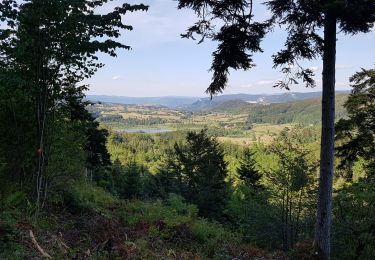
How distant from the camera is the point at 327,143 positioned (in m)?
8.27

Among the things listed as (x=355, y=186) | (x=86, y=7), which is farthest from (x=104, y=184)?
(x=86, y=7)

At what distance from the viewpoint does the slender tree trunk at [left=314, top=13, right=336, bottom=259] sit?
805 centimetres

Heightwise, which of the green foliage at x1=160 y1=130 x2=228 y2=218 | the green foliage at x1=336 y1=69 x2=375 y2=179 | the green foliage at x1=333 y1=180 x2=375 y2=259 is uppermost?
the green foliage at x1=336 y1=69 x2=375 y2=179

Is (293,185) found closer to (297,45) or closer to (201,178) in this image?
(297,45)

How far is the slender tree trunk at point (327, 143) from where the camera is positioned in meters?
8.05

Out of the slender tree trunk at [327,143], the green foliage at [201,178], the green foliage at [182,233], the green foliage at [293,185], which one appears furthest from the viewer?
the green foliage at [201,178]

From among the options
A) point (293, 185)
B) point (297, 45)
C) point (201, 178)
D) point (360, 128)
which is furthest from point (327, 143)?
point (201, 178)

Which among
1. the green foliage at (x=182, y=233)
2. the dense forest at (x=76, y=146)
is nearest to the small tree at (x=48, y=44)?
the dense forest at (x=76, y=146)

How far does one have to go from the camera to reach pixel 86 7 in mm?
7527

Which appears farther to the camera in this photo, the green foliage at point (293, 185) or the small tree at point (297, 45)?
the green foliage at point (293, 185)

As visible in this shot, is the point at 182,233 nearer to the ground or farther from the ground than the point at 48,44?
nearer to the ground

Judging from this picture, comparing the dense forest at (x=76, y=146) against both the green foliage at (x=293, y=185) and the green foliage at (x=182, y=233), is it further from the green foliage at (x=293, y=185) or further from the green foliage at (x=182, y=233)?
the green foliage at (x=293, y=185)

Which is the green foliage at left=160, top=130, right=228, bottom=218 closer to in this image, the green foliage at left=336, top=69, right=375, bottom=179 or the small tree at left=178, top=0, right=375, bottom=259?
the green foliage at left=336, top=69, right=375, bottom=179

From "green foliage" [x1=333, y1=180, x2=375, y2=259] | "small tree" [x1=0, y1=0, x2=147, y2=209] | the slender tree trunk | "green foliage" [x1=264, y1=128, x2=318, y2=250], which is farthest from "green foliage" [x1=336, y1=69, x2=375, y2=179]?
"small tree" [x1=0, y1=0, x2=147, y2=209]
